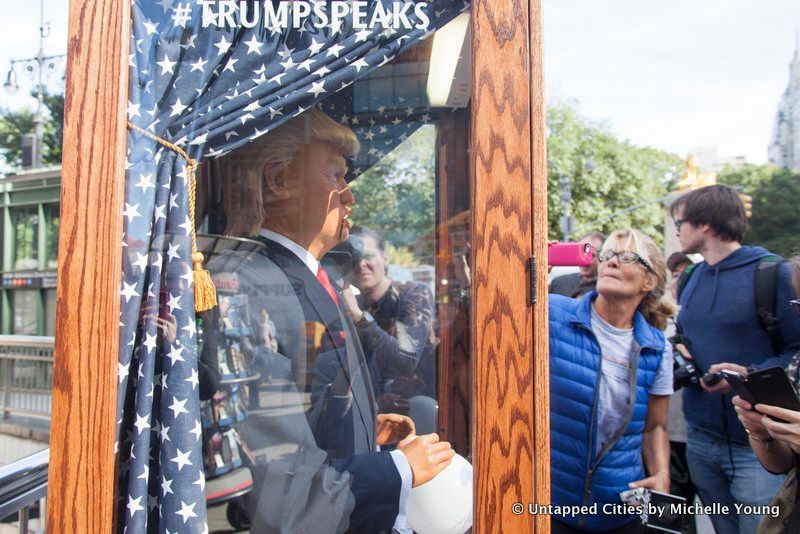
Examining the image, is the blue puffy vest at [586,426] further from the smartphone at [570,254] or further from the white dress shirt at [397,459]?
the white dress shirt at [397,459]

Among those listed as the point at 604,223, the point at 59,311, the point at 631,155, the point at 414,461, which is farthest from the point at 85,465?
the point at 631,155

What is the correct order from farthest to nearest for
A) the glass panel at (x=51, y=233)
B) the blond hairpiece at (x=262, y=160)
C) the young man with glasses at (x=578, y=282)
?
the glass panel at (x=51, y=233)
the young man with glasses at (x=578, y=282)
the blond hairpiece at (x=262, y=160)

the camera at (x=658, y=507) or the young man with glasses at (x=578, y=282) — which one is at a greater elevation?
the young man with glasses at (x=578, y=282)

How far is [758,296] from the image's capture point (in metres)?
2.57

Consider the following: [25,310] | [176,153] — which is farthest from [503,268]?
[25,310]

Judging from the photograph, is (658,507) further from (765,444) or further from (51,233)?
(51,233)

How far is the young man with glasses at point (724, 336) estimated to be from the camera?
252 centimetres

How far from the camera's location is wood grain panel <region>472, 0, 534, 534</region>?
1.37 m

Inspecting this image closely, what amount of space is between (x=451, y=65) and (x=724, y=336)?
81.3 inches

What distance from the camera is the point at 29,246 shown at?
26.0ft

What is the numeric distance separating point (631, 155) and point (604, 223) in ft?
21.3

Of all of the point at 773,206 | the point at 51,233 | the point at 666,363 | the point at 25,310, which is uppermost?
the point at 773,206

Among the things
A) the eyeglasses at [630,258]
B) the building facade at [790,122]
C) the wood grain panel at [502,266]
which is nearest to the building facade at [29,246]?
the wood grain panel at [502,266]

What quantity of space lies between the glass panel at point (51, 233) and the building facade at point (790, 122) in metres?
23.1
